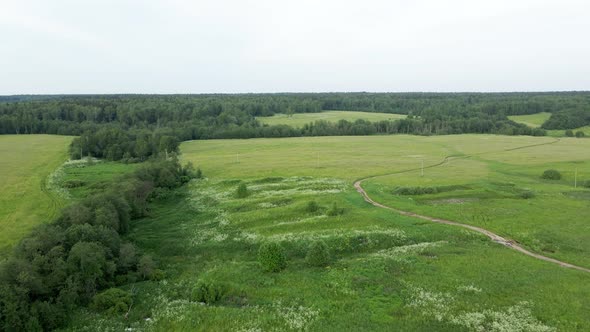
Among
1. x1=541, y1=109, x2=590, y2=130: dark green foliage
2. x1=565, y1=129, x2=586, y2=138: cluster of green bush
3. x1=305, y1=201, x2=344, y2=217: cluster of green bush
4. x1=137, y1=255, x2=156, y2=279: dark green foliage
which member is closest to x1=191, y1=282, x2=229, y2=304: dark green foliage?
x1=137, y1=255, x2=156, y2=279: dark green foliage

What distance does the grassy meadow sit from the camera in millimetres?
30625

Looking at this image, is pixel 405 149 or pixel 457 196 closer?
pixel 457 196

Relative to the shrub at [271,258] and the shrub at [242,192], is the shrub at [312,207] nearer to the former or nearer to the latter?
the shrub at [242,192]

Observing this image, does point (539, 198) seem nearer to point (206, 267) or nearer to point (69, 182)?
point (206, 267)

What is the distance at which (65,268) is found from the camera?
34.2m

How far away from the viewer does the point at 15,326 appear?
93.3 feet

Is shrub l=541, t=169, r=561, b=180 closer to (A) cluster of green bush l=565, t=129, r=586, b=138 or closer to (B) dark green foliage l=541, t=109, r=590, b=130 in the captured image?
(A) cluster of green bush l=565, t=129, r=586, b=138

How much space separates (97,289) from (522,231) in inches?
1672

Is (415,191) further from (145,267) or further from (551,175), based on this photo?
(145,267)

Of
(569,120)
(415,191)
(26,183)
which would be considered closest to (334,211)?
(415,191)

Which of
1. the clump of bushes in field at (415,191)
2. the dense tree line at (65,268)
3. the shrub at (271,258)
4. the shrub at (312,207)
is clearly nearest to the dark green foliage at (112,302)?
the dense tree line at (65,268)

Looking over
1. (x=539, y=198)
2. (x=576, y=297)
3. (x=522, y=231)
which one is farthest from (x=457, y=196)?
(x=576, y=297)

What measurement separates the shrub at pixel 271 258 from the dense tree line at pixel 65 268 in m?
10.0

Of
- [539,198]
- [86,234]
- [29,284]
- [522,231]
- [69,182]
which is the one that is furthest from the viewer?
[69,182]
